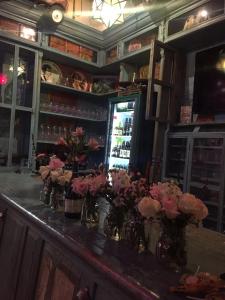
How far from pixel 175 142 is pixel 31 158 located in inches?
77.1

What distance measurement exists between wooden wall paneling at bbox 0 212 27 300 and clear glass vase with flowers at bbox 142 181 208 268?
94cm

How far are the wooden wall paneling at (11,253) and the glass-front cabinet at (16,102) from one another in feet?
8.07

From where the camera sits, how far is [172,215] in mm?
1008

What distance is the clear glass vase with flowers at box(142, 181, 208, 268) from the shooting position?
3.32ft

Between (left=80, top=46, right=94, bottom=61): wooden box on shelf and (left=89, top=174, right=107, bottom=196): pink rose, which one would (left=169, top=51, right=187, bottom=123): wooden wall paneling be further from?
(left=89, top=174, right=107, bottom=196): pink rose

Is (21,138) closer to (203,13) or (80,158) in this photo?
(203,13)

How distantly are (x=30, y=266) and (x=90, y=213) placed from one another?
42cm

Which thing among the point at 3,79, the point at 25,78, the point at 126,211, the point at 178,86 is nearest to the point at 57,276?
the point at 126,211

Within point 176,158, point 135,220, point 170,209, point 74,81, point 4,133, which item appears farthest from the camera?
point 74,81

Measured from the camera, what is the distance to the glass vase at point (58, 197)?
1.84 meters

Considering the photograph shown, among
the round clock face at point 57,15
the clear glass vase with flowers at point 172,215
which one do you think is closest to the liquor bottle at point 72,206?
the clear glass vase with flowers at point 172,215

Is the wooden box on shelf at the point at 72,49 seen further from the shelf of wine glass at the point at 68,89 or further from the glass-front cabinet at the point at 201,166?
the glass-front cabinet at the point at 201,166

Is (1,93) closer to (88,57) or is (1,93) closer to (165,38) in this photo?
(88,57)

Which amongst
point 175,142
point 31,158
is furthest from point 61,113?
point 175,142
